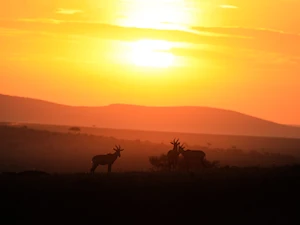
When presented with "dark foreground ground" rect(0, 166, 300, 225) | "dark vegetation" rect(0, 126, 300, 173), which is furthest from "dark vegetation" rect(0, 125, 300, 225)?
"dark vegetation" rect(0, 126, 300, 173)

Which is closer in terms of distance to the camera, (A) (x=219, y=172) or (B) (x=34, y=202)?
(B) (x=34, y=202)

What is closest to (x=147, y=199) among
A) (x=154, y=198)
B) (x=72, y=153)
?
(x=154, y=198)

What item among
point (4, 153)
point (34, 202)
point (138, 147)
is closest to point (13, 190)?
point (34, 202)

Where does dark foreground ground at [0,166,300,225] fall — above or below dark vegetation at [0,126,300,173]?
below

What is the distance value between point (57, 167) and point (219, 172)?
41.3m

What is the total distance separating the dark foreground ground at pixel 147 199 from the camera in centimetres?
2503

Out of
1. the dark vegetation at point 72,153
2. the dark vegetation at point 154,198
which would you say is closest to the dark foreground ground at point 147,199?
the dark vegetation at point 154,198

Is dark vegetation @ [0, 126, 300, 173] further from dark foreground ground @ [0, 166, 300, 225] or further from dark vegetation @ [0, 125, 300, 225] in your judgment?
dark foreground ground @ [0, 166, 300, 225]

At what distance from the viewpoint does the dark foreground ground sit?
82.1 ft

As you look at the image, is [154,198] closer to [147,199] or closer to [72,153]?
[147,199]

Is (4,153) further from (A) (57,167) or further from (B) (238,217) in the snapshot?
(B) (238,217)

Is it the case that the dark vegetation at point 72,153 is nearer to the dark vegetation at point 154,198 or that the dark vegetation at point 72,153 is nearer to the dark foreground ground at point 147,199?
the dark vegetation at point 154,198

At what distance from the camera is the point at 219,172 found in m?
31.8

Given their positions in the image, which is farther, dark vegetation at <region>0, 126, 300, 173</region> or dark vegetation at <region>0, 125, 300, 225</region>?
dark vegetation at <region>0, 126, 300, 173</region>
